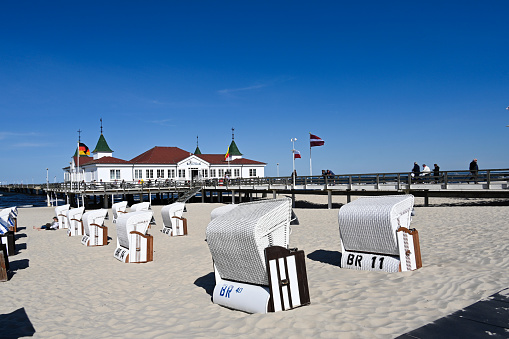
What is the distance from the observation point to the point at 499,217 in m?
14.7

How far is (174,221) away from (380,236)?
34.8 ft

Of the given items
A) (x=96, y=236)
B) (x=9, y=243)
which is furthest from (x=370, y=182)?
(x=9, y=243)

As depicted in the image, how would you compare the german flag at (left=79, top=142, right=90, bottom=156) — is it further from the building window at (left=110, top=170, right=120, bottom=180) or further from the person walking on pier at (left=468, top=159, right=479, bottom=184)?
the person walking on pier at (left=468, top=159, right=479, bottom=184)

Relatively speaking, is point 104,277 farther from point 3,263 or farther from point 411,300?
point 411,300

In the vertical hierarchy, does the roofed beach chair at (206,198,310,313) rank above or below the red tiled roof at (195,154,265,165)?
below

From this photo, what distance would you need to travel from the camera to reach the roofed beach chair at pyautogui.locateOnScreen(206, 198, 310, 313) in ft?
19.7

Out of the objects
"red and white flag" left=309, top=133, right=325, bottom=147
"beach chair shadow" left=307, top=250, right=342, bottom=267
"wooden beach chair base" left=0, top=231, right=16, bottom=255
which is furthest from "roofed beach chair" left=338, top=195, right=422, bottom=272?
"red and white flag" left=309, top=133, right=325, bottom=147

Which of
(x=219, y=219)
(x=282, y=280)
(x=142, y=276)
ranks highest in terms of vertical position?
(x=219, y=219)

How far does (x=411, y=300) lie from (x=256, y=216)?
2.70 m

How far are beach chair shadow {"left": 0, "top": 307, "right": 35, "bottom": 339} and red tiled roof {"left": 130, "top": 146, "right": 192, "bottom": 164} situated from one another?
4214 centimetres

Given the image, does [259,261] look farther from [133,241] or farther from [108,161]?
[108,161]

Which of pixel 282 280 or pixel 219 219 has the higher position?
pixel 219 219

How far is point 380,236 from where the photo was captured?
7953 mm

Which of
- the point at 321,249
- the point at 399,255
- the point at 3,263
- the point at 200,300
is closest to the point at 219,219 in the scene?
the point at 200,300
